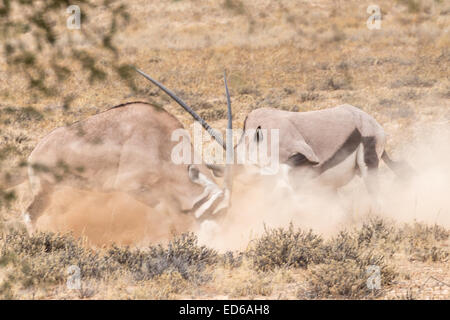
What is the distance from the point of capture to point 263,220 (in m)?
6.89

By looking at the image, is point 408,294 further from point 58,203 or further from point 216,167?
point 58,203

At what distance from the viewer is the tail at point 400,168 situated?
8664mm

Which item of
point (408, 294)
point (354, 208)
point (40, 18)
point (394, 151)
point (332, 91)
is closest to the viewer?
point (40, 18)

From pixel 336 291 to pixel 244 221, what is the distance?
2.40 m

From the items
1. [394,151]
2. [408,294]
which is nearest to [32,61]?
[408,294]

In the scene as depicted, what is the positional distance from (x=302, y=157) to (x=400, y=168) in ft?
7.63

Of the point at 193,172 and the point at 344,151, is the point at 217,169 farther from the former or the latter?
the point at 344,151

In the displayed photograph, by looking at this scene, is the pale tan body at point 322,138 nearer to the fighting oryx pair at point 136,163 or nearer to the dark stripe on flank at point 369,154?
the dark stripe on flank at point 369,154

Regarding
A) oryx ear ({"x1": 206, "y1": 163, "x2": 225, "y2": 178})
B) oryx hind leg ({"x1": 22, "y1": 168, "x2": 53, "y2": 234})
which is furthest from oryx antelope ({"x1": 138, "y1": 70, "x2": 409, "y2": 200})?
oryx hind leg ({"x1": 22, "y1": 168, "x2": 53, "y2": 234})

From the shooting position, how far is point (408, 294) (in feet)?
14.4

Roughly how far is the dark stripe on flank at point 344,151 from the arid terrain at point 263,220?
564mm

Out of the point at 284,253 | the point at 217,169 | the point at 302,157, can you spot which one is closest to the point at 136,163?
the point at 217,169

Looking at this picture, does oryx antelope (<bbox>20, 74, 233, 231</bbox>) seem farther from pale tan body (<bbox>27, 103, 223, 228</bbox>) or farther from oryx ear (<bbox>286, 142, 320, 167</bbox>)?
oryx ear (<bbox>286, 142, 320, 167</bbox>)

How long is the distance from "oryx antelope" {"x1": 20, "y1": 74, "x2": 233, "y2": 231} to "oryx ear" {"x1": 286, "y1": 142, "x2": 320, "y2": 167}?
Answer: 5.24ft
